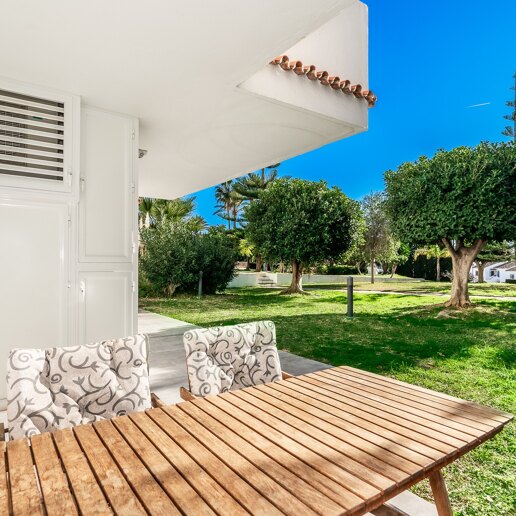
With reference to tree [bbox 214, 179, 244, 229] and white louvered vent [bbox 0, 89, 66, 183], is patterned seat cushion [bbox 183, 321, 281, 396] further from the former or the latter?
tree [bbox 214, 179, 244, 229]

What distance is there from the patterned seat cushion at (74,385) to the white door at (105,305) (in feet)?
5.41

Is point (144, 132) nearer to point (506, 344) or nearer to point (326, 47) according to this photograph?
point (326, 47)

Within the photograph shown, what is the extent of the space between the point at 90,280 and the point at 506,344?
6001 millimetres

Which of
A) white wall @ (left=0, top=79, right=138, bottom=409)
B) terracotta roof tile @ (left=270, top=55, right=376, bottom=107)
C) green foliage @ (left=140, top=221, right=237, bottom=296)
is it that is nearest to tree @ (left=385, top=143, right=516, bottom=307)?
terracotta roof tile @ (left=270, top=55, right=376, bottom=107)

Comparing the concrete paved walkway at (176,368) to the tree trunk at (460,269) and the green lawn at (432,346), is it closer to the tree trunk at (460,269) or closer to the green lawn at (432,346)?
the green lawn at (432,346)

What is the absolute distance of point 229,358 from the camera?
2225mm

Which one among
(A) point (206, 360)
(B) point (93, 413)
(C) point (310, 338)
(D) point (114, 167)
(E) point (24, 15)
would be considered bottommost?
(C) point (310, 338)

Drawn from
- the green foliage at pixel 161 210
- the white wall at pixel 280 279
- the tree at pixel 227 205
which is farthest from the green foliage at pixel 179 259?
the tree at pixel 227 205

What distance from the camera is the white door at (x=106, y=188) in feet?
11.2

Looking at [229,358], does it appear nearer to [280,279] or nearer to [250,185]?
[280,279]

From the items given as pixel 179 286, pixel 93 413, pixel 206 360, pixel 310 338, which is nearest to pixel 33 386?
pixel 93 413

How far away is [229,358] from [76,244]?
1.91 meters

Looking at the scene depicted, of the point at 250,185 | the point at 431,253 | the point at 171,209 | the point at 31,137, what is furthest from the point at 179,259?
the point at 431,253

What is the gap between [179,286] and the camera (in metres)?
13.9
